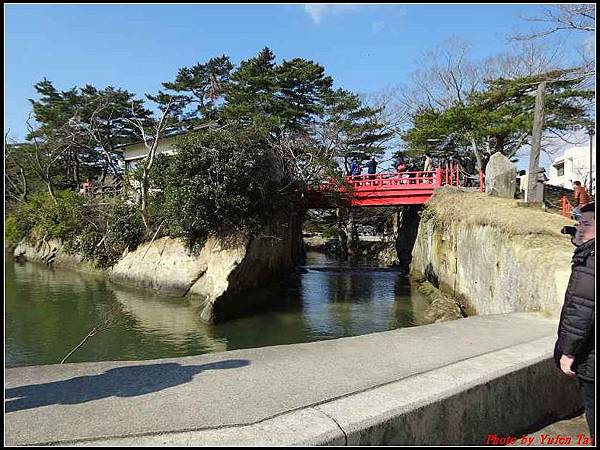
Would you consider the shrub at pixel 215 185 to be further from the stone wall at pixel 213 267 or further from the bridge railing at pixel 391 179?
the bridge railing at pixel 391 179

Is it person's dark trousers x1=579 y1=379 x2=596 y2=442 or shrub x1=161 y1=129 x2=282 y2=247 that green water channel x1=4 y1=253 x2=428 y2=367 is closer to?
shrub x1=161 y1=129 x2=282 y2=247

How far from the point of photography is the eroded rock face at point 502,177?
49.1ft

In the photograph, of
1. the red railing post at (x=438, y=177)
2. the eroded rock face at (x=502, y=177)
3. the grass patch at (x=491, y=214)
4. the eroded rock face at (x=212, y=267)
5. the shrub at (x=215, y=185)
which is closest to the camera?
the grass patch at (x=491, y=214)

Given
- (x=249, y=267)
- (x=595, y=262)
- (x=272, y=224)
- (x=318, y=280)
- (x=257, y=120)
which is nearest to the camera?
(x=595, y=262)

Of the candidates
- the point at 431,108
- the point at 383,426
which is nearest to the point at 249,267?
the point at 383,426

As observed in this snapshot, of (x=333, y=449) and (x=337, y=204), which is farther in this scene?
(x=337, y=204)

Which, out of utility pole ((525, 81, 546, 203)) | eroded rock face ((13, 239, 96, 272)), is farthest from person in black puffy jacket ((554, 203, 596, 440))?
eroded rock face ((13, 239, 96, 272))

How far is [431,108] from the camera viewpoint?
28109 millimetres

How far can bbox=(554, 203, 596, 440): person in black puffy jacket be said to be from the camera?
266 cm

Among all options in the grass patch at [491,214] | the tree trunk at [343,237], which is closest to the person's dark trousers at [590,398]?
the grass patch at [491,214]

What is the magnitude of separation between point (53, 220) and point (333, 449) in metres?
25.8

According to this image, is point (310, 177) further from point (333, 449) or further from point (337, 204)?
point (333, 449)

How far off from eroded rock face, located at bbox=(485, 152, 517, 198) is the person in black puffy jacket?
13.2 m

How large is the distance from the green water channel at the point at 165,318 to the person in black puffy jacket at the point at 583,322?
8.29m
